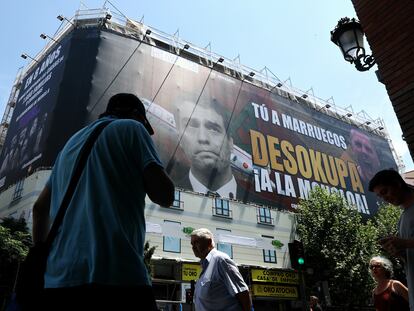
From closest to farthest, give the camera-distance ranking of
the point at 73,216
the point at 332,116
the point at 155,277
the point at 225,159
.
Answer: the point at 73,216 → the point at 155,277 → the point at 225,159 → the point at 332,116

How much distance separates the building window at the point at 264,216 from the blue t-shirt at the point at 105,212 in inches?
930

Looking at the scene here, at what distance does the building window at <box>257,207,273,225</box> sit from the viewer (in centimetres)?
2483

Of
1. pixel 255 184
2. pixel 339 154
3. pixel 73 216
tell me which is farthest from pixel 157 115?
pixel 73 216

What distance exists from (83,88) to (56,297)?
2252cm

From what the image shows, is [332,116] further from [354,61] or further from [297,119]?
[354,61]

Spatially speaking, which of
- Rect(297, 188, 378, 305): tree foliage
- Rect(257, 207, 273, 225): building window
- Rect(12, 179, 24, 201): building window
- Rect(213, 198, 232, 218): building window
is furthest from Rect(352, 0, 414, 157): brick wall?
Rect(257, 207, 273, 225): building window

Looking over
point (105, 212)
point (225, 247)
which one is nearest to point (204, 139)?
point (225, 247)

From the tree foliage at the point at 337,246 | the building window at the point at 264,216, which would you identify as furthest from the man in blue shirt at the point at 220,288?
the building window at the point at 264,216

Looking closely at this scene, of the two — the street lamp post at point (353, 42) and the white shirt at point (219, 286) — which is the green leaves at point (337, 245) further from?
the white shirt at point (219, 286)

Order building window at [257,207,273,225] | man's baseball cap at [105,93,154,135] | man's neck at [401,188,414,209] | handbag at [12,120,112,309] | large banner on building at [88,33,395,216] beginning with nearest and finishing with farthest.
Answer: handbag at [12,120,112,309], man's baseball cap at [105,93,154,135], man's neck at [401,188,414,209], large banner on building at [88,33,395,216], building window at [257,207,273,225]

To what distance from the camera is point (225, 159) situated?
2517 centimetres

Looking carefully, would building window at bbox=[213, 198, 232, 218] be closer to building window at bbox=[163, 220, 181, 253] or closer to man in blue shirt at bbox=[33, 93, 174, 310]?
building window at bbox=[163, 220, 181, 253]

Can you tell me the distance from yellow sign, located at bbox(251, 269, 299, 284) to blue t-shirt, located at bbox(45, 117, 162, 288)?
21494 millimetres

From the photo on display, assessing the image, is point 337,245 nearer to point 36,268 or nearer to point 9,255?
point 9,255
